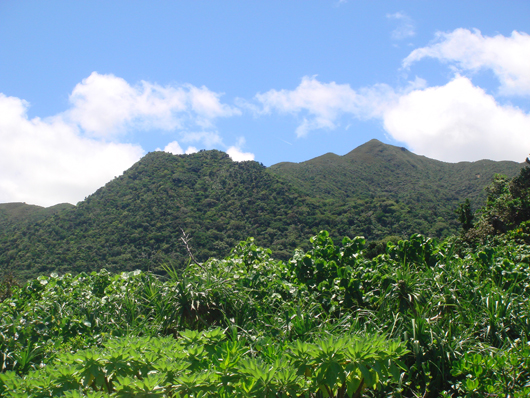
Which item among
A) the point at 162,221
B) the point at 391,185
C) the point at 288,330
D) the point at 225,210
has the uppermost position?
the point at 391,185

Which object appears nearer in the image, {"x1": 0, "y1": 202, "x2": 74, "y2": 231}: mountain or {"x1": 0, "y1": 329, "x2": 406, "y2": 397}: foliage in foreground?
{"x1": 0, "y1": 329, "x2": 406, "y2": 397}: foliage in foreground

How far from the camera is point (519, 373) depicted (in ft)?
8.81

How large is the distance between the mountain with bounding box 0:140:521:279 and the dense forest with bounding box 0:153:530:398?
2023 cm

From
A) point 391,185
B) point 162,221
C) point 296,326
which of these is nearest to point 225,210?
point 162,221

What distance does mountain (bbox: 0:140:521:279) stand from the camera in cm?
3597

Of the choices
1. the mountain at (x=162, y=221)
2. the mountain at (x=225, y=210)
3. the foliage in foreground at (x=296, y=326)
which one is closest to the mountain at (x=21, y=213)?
the mountain at (x=225, y=210)

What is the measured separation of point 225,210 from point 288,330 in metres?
45.7

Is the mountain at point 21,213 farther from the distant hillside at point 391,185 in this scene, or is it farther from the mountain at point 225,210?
the distant hillside at point 391,185

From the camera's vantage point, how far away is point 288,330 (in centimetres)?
356

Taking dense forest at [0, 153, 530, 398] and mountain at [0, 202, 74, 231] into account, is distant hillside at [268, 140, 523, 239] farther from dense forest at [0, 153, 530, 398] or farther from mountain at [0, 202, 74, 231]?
mountain at [0, 202, 74, 231]

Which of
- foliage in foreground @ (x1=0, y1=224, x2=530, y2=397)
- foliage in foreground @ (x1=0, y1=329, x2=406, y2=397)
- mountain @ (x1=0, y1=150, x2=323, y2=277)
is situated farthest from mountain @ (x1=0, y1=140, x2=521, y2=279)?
foliage in foreground @ (x1=0, y1=329, x2=406, y2=397)

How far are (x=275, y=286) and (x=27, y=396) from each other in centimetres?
314

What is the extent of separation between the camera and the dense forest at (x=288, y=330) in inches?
88.6

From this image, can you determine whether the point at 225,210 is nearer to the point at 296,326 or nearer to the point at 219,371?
the point at 296,326
